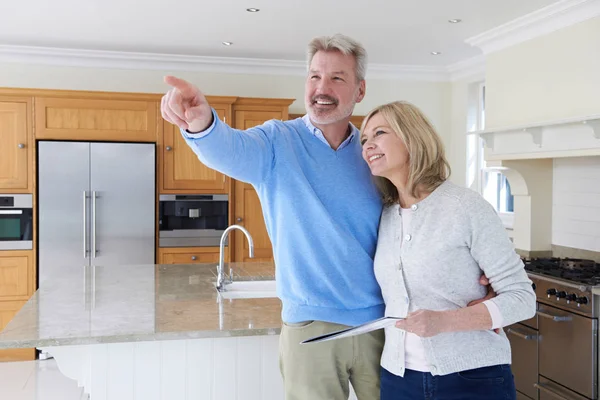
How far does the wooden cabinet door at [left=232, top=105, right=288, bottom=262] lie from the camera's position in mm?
5551

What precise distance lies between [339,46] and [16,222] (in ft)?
13.6

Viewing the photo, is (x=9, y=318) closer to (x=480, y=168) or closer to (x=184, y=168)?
(x=184, y=168)

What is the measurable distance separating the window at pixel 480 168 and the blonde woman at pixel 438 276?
4277 millimetres

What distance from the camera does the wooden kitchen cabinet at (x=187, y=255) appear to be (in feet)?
17.5

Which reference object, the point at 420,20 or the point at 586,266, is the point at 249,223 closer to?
the point at 420,20

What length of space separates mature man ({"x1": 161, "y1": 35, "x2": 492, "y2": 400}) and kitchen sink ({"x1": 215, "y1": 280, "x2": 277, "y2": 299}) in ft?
4.28

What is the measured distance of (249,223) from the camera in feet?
18.3

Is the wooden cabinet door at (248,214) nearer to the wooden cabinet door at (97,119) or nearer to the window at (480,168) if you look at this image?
the wooden cabinet door at (97,119)

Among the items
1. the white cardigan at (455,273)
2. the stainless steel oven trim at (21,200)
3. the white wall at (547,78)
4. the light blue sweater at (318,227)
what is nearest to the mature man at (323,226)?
the light blue sweater at (318,227)

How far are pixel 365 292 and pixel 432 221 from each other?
304mm

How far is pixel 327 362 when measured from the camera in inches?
69.5

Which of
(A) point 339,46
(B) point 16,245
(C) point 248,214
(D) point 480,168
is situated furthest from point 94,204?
(A) point 339,46

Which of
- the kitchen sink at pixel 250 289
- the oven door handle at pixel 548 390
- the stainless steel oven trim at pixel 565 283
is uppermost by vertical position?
the stainless steel oven trim at pixel 565 283

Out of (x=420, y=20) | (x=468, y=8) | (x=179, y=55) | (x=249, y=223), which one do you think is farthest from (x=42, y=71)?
(x=468, y=8)
